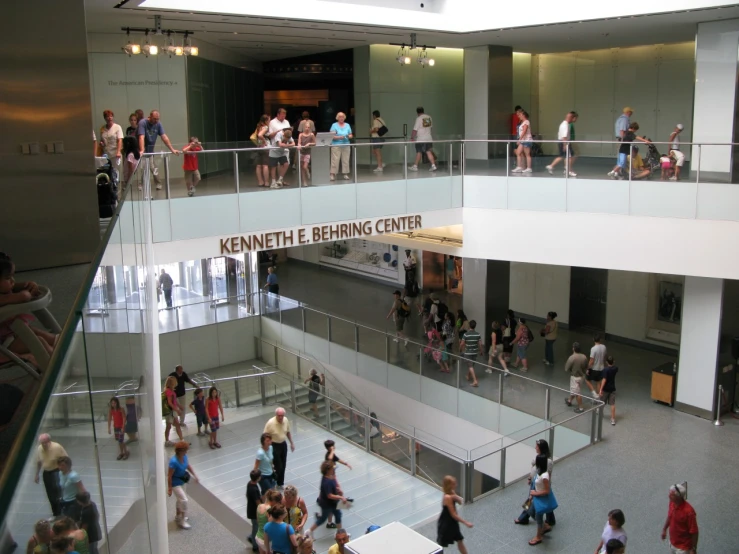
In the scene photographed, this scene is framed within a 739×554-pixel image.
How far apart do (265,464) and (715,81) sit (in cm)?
1221

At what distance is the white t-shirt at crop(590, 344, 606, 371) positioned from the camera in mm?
15805

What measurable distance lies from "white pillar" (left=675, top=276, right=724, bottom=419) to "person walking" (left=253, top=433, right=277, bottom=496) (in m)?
9.44

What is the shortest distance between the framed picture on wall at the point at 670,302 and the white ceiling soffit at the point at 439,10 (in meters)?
8.18

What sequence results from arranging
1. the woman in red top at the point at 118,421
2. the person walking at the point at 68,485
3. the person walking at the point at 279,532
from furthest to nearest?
1. the person walking at the point at 279,532
2. the woman in red top at the point at 118,421
3. the person walking at the point at 68,485

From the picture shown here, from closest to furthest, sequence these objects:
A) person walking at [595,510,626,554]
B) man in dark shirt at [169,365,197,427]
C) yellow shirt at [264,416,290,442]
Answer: person walking at [595,510,626,554] < yellow shirt at [264,416,290,442] < man in dark shirt at [169,365,197,427]

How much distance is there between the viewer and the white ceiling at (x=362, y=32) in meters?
15.5

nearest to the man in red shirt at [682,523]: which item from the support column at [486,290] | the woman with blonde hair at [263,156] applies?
the woman with blonde hair at [263,156]

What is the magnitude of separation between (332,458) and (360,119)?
49.2 ft

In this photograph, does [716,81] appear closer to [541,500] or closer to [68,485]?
[541,500]

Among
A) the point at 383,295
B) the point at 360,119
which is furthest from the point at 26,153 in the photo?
the point at 383,295

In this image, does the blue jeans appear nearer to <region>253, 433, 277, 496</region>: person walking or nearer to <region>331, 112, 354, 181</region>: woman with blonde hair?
<region>331, 112, 354, 181</region>: woman with blonde hair

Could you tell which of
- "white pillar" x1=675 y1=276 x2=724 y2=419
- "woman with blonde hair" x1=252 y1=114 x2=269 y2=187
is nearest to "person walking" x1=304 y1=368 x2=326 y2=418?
"woman with blonde hair" x1=252 y1=114 x2=269 y2=187

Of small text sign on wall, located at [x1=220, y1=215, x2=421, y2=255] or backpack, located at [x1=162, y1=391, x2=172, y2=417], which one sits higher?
small text sign on wall, located at [x1=220, y1=215, x2=421, y2=255]

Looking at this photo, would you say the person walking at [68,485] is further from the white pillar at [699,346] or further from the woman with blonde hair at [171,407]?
the white pillar at [699,346]
